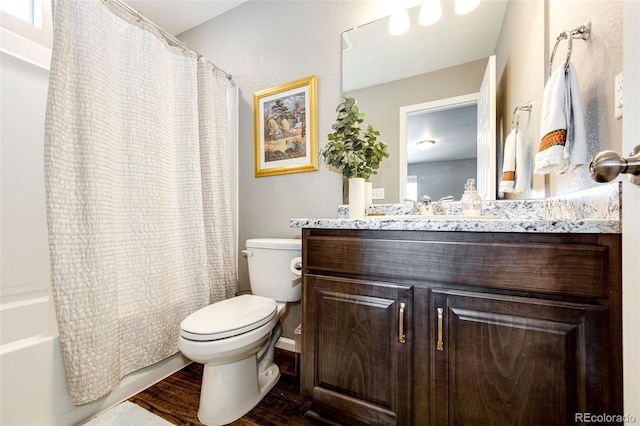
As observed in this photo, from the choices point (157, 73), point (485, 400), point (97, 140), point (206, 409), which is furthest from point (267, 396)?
point (157, 73)

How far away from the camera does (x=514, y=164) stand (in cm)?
119

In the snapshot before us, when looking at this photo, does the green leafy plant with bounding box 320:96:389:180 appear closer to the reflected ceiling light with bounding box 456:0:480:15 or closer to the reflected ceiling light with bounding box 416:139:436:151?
the reflected ceiling light with bounding box 416:139:436:151

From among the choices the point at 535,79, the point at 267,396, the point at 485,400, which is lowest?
the point at 267,396

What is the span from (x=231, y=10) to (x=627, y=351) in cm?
280

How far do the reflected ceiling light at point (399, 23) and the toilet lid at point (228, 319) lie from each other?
1.73 meters

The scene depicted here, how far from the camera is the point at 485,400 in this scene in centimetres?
74

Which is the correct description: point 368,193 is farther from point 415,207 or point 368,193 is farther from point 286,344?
point 286,344

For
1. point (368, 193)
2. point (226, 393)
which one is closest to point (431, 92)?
point (368, 193)

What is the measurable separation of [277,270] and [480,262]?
1056mm

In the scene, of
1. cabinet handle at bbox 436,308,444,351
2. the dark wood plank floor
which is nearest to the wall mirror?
cabinet handle at bbox 436,308,444,351

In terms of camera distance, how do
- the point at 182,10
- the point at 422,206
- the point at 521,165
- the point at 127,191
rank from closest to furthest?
1. the point at 521,165
2. the point at 127,191
3. the point at 422,206
4. the point at 182,10

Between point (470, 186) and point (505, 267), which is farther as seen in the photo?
point (470, 186)

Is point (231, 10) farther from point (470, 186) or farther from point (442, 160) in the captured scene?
point (470, 186)

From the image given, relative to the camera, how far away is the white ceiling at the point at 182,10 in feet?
6.46
